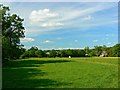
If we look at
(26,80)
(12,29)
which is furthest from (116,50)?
(26,80)

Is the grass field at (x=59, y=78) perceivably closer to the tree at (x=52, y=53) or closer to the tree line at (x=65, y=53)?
the tree line at (x=65, y=53)

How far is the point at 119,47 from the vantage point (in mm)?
133125

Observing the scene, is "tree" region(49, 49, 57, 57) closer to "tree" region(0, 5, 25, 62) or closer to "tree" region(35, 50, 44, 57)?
"tree" region(35, 50, 44, 57)

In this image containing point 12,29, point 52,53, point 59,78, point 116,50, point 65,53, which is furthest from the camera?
point 65,53

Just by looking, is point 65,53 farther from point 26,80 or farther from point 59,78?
point 26,80

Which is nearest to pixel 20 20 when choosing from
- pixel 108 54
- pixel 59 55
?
pixel 59 55

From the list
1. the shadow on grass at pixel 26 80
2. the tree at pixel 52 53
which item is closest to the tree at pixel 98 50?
the tree at pixel 52 53

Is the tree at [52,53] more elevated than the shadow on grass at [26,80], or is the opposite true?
the tree at [52,53]

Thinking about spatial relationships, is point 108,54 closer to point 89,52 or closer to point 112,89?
point 89,52

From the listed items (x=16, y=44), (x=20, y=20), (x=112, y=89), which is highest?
(x=20, y=20)

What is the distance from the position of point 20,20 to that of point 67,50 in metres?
70.8

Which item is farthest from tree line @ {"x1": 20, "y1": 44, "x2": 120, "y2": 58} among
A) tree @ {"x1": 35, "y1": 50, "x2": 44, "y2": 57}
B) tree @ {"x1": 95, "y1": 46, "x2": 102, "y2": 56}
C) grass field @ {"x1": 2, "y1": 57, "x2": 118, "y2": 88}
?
grass field @ {"x1": 2, "y1": 57, "x2": 118, "y2": 88}

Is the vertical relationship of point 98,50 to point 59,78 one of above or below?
above

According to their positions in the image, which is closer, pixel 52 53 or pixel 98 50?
pixel 52 53
